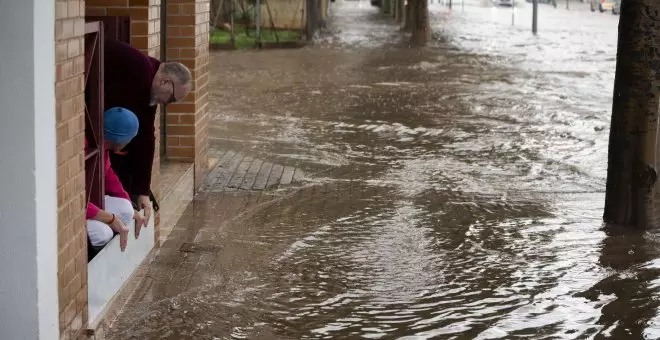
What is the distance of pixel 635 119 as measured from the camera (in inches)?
328

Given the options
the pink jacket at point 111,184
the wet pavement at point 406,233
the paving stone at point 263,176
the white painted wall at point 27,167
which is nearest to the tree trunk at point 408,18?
the wet pavement at point 406,233

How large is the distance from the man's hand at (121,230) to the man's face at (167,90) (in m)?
0.90

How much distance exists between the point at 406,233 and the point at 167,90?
7.85ft

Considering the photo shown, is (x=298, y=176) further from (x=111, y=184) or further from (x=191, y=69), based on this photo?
(x=111, y=184)

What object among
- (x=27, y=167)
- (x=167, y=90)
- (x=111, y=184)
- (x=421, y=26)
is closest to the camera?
(x=27, y=167)

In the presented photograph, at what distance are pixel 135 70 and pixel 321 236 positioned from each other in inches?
83.2

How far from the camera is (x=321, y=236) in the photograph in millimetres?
8023

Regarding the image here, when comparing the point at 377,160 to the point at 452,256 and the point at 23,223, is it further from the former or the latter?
the point at 23,223

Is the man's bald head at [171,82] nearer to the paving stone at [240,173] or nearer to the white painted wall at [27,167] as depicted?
the white painted wall at [27,167]

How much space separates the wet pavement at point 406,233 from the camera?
6.08 meters

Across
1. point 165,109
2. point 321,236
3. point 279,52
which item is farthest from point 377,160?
point 279,52

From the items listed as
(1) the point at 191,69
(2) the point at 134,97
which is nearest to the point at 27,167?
(2) the point at 134,97

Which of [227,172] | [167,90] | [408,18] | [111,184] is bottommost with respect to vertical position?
[227,172]

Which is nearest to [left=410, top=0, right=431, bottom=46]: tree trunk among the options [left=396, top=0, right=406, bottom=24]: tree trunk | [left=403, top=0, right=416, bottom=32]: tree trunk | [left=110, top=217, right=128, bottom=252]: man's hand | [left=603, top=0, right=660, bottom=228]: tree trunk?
[left=403, top=0, right=416, bottom=32]: tree trunk
